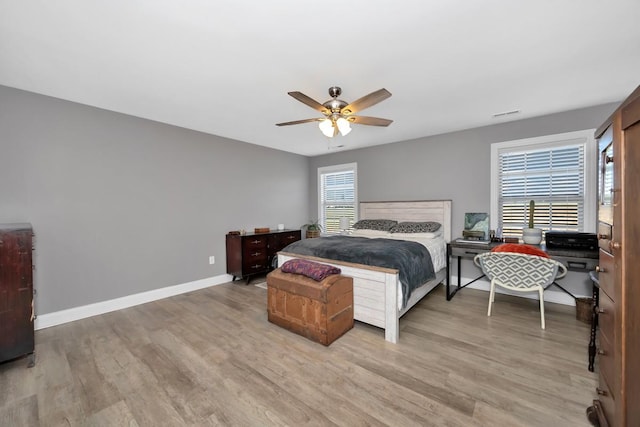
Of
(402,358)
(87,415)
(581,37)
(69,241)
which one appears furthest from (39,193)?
(581,37)

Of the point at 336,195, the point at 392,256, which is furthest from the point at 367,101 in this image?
the point at 336,195

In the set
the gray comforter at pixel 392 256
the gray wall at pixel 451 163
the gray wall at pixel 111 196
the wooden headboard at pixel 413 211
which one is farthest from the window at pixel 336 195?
the gray comforter at pixel 392 256

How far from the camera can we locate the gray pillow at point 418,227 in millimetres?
3885

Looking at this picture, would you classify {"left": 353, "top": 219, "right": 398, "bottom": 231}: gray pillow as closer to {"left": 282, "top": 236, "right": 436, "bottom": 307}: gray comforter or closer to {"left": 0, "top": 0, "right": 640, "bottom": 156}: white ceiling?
{"left": 282, "top": 236, "right": 436, "bottom": 307}: gray comforter

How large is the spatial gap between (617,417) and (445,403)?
2.59ft

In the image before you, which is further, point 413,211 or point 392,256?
point 413,211

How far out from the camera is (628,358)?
109 centimetres

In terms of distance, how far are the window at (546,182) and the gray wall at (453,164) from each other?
0.12 m

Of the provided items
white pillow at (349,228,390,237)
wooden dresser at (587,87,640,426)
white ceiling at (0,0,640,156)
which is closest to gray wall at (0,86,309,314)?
white ceiling at (0,0,640,156)

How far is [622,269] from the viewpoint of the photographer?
3.67 ft

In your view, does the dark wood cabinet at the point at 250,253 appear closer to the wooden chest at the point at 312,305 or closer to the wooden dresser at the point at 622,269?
the wooden chest at the point at 312,305

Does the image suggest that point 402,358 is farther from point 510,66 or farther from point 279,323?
point 510,66

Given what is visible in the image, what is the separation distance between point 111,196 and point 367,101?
3280 millimetres

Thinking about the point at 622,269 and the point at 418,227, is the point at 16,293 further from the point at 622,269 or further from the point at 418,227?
the point at 418,227
